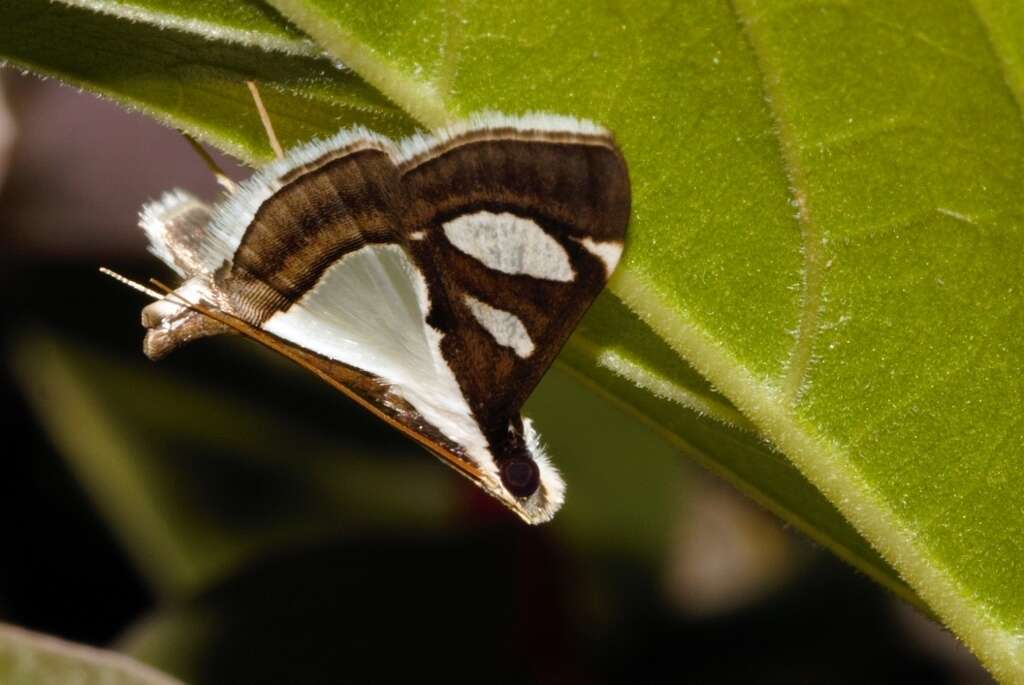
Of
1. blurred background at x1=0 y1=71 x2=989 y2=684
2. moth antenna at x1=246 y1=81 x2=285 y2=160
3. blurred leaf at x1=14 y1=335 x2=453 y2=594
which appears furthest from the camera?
blurred leaf at x1=14 y1=335 x2=453 y2=594

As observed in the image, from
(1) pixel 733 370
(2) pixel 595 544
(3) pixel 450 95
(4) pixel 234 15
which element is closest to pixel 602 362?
(1) pixel 733 370

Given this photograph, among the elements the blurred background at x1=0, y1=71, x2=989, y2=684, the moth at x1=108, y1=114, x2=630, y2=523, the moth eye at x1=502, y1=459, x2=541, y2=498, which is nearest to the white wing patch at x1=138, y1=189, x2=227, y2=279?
the moth at x1=108, y1=114, x2=630, y2=523

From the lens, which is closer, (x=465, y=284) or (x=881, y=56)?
(x=881, y=56)

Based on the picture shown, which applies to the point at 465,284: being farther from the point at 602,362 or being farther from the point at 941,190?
the point at 941,190

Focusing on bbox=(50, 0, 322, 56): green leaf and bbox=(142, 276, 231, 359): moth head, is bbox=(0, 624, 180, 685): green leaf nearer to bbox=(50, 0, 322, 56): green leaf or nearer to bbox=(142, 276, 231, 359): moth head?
bbox=(142, 276, 231, 359): moth head

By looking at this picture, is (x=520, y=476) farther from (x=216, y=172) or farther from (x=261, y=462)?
(x=261, y=462)

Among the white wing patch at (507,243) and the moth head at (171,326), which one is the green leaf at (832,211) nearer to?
the white wing patch at (507,243)

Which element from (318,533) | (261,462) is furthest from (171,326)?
(261,462)
